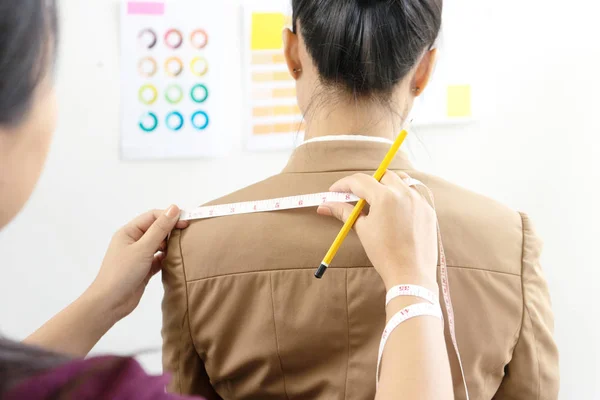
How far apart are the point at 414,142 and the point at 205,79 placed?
Result: 25.3 inches

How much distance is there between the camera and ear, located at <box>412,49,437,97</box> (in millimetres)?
999

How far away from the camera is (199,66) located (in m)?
1.71

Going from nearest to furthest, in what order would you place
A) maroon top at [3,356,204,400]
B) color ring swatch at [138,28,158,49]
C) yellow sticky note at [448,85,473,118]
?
maroon top at [3,356,204,400] < color ring swatch at [138,28,158,49] < yellow sticky note at [448,85,473,118]

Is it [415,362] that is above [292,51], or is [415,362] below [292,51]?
below

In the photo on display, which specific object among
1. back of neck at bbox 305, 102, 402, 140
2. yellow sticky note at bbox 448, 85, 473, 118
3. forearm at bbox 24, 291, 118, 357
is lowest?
forearm at bbox 24, 291, 118, 357

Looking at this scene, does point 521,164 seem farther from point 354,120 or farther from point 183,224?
point 183,224

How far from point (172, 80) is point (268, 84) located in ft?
0.88

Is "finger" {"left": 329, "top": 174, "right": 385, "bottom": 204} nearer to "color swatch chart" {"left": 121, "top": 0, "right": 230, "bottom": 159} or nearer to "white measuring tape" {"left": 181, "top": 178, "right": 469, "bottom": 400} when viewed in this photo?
"white measuring tape" {"left": 181, "top": 178, "right": 469, "bottom": 400}

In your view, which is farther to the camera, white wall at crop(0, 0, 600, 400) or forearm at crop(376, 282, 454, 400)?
white wall at crop(0, 0, 600, 400)

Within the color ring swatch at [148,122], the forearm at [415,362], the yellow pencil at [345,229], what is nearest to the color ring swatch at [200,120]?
the color ring swatch at [148,122]

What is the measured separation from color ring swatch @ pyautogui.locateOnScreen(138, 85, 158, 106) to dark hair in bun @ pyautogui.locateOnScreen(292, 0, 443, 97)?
32.2 inches

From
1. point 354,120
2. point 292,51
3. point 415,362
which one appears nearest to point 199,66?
point 292,51

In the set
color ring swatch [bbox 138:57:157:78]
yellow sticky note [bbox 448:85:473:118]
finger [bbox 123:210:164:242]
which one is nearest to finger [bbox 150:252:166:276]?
finger [bbox 123:210:164:242]

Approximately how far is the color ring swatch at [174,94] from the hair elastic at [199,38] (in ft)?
0.42
